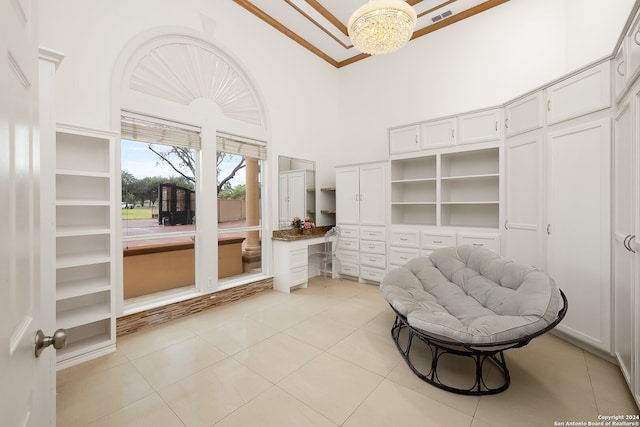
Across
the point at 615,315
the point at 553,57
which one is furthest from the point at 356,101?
the point at 615,315

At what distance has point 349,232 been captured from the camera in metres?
4.76

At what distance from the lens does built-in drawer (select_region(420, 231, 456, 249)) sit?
3784mm

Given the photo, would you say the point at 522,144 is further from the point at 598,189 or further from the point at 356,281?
the point at 356,281

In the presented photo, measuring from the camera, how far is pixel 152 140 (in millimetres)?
3082

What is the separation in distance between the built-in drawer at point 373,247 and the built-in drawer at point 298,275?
3.44 ft

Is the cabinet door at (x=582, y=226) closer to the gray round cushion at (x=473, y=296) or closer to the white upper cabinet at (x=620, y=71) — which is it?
the white upper cabinet at (x=620, y=71)

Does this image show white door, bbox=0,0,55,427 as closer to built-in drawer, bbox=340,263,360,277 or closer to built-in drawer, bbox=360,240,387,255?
built-in drawer, bbox=360,240,387,255

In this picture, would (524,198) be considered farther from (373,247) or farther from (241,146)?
(241,146)

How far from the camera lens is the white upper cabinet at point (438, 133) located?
380 centimetres

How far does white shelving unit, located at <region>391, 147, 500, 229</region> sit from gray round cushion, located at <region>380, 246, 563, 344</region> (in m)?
1.13

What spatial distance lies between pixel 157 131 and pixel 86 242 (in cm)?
137

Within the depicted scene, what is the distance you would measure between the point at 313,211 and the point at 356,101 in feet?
7.59

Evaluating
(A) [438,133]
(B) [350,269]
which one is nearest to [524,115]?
(A) [438,133]

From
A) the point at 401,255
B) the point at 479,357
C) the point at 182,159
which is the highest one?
the point at 182,159
